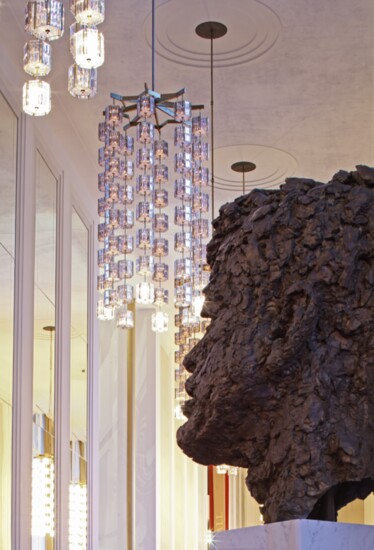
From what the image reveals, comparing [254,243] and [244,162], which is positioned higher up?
[244,162]

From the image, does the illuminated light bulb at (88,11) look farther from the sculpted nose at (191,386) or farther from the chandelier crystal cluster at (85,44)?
the sculpted nose at (191,386)

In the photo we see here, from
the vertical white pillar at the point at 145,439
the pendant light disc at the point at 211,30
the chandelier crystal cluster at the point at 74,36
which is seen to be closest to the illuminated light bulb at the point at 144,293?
the pendant light disc at the point at 211,30

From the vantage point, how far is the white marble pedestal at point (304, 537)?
3.01 metres

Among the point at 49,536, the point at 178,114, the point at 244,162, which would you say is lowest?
the point at 49,536

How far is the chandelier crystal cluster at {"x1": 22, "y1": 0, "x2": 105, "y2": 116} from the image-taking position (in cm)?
558

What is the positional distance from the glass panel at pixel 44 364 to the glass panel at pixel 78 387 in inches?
52.2

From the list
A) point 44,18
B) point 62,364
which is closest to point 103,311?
point 62,364

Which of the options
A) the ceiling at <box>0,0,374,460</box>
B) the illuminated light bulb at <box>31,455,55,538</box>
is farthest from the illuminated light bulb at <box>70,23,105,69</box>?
the illuminated light bulb at <box>31,455,55,538</box>

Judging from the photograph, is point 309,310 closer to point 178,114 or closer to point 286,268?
point 286,268

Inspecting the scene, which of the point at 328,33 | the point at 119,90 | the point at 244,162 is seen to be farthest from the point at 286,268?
the point at 244,162

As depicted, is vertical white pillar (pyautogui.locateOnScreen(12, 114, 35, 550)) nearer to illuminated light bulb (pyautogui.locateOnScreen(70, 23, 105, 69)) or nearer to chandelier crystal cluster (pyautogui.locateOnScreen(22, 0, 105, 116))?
chandelier crystal cluster (pyautogui.locateOnScreen(22, 0, 105, 116))

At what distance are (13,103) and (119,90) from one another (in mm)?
1408

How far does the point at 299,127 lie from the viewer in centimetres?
1215

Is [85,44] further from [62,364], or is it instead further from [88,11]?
[62,364]
